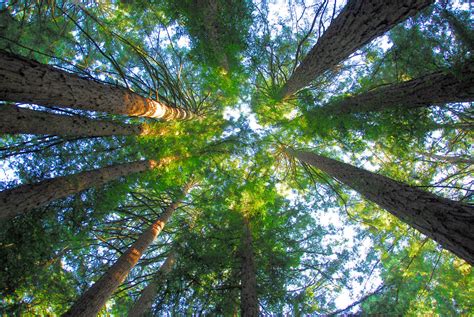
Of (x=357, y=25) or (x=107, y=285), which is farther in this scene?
(x=107, y=285)

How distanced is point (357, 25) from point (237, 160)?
21.1ft

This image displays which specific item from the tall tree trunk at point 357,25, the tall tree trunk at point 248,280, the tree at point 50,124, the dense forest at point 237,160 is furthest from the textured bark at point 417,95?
the tree at point 50,124

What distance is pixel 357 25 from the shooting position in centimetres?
402

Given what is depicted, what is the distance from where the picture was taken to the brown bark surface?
4059 mm

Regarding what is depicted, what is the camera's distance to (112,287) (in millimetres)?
5684

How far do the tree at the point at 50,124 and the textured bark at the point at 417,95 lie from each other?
Answer: 5.89 meters

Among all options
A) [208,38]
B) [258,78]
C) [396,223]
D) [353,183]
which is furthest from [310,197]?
[208,38]

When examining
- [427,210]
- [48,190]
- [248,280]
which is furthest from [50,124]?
[427,210]

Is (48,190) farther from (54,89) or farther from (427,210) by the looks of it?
(427,210)

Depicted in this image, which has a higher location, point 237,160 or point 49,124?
point 237,160

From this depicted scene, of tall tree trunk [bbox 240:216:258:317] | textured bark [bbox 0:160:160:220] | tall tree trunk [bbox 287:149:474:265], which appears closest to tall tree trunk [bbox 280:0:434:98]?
tall tree trunk [bbox 287:149:474:265]

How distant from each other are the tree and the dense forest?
0.04 meters

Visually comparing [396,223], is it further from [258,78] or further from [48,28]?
[48,28]

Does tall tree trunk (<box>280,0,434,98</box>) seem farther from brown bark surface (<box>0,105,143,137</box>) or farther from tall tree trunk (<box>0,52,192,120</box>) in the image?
brown bark surface (<box>0,105,143,137</box>)
